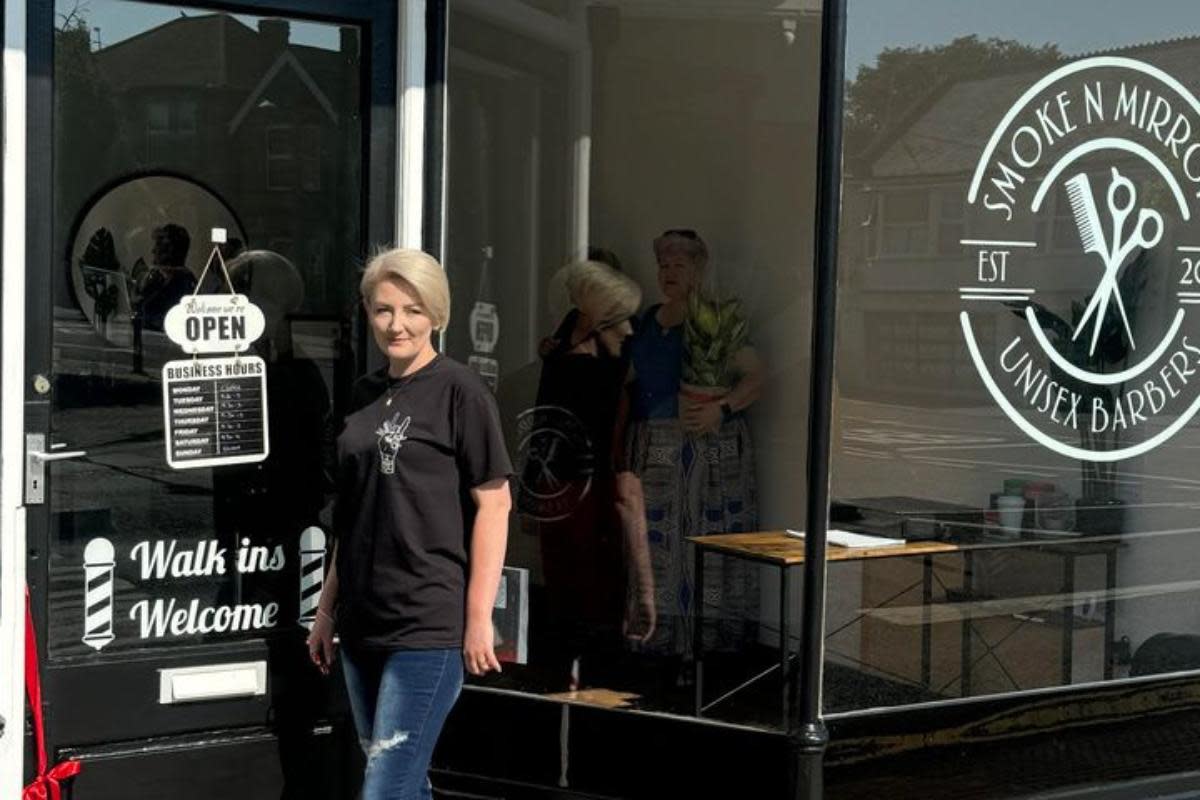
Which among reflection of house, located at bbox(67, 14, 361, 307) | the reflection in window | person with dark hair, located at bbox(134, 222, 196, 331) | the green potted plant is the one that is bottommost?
the green potted plant

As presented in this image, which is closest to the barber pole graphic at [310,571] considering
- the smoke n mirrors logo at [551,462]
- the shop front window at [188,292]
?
the shop front window at [188,292]

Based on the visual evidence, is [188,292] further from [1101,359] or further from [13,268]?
[1101,359]

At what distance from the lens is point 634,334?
179 inches

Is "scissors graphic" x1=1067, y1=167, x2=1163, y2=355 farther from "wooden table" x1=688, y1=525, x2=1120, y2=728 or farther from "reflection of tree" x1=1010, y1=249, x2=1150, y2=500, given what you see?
"wooden table" x1=688, y1=525, x2=1120, y2=728

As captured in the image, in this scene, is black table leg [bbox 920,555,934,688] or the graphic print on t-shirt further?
black table leg [bbox 920,555,934,688]

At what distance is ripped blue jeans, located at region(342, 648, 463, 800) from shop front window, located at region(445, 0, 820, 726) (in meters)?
0.91

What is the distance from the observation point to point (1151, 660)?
4832 mm

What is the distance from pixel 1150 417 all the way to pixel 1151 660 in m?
0.74

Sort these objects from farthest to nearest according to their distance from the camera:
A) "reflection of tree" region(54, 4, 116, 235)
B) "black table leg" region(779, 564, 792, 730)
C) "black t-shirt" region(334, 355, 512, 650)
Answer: "black table leg" region(779, 564, 792, 730), "reflection of tree" region(54, 4, 116, 235), "black t-shirt" region(334, 355, 512, 650)

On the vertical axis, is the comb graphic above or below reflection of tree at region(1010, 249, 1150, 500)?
above

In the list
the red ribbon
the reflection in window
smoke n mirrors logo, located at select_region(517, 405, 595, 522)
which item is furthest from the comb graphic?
the red ribbon

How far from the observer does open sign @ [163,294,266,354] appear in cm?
400

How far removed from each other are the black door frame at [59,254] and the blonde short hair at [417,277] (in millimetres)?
622

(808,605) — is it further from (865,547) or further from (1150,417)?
(1150,417)
